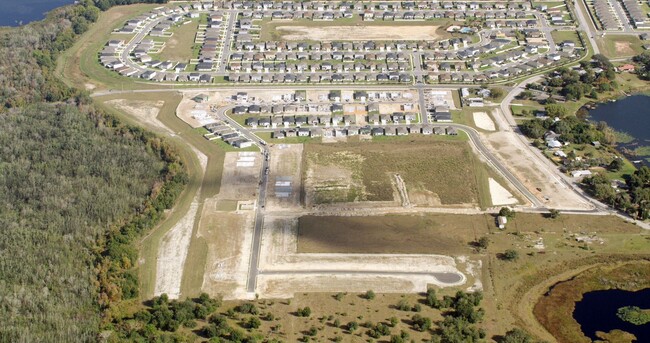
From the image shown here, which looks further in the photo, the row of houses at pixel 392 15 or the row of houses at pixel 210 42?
the row of houses at pixel 392 15

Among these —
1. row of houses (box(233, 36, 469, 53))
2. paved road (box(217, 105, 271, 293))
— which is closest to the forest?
paved road (box(217, 105, 271, 293))

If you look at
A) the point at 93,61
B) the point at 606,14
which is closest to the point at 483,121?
the point at 606,14

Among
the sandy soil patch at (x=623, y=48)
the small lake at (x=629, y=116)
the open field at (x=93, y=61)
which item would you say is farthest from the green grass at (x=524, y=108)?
the open field at (x=93, y=61)

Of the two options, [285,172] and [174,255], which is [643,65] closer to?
[285,172]

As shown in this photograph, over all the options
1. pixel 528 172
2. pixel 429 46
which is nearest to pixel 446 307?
pixel 528 172

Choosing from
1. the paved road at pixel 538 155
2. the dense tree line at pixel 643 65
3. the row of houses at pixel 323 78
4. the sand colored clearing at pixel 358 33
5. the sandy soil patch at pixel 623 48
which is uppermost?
the sand colored clearing at pixel 358 33

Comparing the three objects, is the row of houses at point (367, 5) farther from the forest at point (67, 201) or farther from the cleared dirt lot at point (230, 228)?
the cleared dirt lot at point (230, 228)
